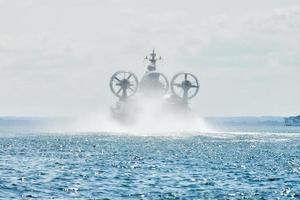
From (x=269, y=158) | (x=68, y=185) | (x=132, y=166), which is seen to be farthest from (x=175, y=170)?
(x=269, y=158)

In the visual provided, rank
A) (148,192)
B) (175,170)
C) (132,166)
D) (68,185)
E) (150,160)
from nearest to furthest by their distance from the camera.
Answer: (148,192)
(68,185)
(175,170)
(132,166)
(150,160)

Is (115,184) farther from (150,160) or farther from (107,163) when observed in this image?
(150,160)

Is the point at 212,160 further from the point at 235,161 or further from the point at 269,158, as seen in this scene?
the point at 269,158

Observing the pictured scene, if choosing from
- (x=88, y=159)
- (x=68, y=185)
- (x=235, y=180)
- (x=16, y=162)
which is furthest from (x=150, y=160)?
(x=68, y=185)

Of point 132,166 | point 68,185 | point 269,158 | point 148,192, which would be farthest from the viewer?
point 269,158

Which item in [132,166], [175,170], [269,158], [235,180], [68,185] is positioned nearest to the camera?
[68,185]

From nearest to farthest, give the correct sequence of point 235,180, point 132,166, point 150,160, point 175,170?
point 235,180
point 175,170
point 132,166
point 150,160

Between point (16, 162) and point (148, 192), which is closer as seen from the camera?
point (148, 192)

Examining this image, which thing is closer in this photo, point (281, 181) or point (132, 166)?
point (281, 181)
